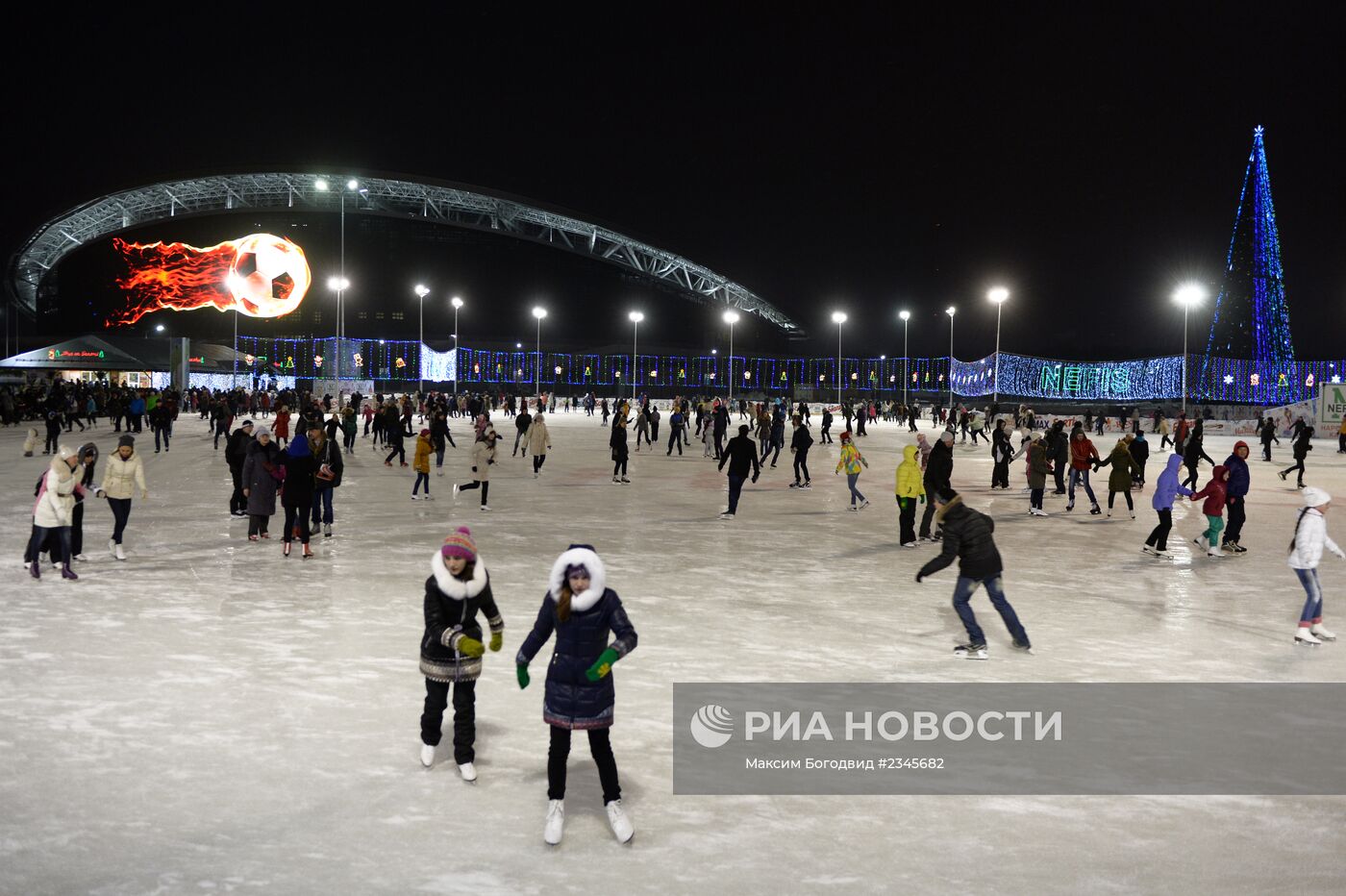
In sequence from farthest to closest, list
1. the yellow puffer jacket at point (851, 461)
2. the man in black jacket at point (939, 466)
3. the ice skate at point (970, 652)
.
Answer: the yellow puffer jacket at point (851, 461)
the man in black jacket at point (939, 466)
the ice skate at point (970, 652)

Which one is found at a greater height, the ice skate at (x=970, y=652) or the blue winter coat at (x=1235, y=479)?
the blue winter coat at (x=1235, y=479)

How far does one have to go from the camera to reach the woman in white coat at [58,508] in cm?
919

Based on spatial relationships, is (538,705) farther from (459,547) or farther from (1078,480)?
(1078,480)

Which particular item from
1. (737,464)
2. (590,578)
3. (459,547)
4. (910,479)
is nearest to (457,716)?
(459,547)

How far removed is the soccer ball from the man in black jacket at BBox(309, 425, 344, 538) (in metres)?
48.4

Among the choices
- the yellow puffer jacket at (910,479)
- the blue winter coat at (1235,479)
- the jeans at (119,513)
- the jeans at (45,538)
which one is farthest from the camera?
the yellow puffer jacket at (910,479)

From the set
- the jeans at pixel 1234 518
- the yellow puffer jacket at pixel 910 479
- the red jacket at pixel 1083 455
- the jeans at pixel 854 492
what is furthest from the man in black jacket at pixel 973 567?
the red jacket at pixel 1083 455

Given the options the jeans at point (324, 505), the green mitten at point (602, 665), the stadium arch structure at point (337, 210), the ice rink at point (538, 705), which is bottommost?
the ice rink at point (538, 705)

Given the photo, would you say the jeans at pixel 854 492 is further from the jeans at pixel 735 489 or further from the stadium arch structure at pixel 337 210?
the stadium arch structure at pixel 337 210

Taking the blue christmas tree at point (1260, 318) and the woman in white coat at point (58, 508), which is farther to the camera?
the blue christmas tree at point (1260, 318)

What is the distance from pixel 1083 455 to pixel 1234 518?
4.21m

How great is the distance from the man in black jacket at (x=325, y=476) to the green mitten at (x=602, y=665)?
7959mm

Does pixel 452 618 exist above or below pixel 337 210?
below

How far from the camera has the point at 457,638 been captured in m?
4.77
